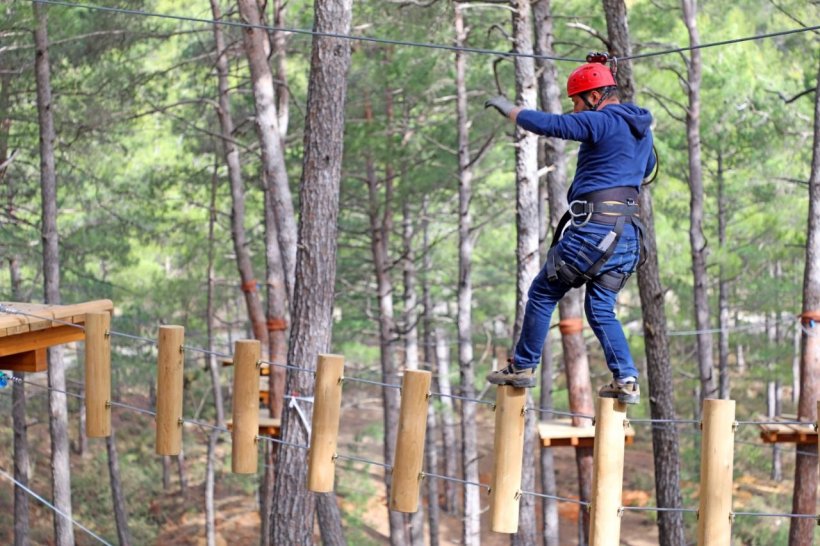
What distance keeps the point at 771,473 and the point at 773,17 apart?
33.1ft

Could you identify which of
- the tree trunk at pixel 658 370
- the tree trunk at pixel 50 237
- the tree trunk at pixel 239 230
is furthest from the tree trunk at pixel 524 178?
the tree trunk at pixel 50 237

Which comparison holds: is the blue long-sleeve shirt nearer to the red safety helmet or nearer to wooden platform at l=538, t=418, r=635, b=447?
the red safety helmet

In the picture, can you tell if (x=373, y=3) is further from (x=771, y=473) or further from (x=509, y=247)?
(x=771, y=473)

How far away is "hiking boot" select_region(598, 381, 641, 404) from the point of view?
4.43 meters

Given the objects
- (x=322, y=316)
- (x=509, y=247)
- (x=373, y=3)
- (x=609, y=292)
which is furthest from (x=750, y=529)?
(x=609, y=292)

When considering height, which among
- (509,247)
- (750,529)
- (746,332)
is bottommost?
(750,529)

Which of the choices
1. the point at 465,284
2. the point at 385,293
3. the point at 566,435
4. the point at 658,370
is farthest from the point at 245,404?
the point at 385,293

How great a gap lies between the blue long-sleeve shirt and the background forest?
7.25 metres

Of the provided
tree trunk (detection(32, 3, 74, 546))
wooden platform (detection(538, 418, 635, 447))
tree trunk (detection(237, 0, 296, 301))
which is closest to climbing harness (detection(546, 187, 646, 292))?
wooden platform (detection(538, 418, 635, 447))

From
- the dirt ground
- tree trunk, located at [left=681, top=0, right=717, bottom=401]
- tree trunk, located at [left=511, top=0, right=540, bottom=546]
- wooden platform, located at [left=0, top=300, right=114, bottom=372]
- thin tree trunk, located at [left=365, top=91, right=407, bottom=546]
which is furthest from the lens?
the dirt ground

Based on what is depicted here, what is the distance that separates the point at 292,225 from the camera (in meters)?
10.8

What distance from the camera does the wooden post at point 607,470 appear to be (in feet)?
14.4

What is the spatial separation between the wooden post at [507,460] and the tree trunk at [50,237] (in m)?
8.68

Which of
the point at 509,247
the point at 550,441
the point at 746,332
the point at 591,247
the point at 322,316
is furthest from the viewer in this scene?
the point at 509,247
